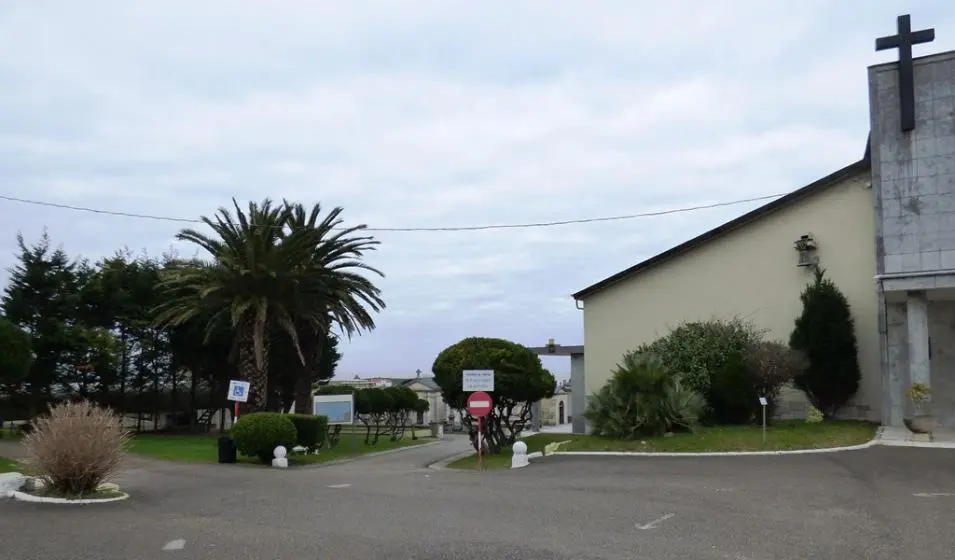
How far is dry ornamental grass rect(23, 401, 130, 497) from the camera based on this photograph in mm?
13688

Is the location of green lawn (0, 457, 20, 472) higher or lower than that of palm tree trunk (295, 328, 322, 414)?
lower

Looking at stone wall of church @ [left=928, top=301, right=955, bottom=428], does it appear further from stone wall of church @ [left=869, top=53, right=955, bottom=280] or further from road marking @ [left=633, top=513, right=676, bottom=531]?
road marking @ [left=633, top=513, right=676, bottom=531]

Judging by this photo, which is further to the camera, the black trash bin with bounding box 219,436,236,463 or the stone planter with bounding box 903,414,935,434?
the black trash bin with bounding box 219,436,236,463

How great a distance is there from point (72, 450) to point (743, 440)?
574 inches

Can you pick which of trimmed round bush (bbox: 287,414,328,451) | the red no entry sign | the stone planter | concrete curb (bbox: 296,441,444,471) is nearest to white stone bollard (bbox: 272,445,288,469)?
concrete curb (bbox: 296,441,444,471)

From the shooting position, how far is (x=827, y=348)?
23.3 metres

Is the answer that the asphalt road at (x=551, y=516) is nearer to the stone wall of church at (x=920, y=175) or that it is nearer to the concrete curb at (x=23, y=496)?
the concrete curb at (x=23, y=496)

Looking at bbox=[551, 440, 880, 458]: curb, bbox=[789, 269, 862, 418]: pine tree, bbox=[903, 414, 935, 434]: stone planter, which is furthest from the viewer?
bbox=[789, 269, 862, 418]: pine tree

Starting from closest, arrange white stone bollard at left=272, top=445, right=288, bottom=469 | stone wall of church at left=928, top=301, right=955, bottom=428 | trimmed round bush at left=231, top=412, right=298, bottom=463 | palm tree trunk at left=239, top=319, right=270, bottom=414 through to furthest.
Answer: stone wall of church at left=928, top=301, right=955, bottom=428, white stone bollard at left=272, top=445, right=288, bottom=469, trimmed round bush at left=231, top=412, right=298, bottom=463, palm tree trunk at left=239, top=319, right=270, bottom=414

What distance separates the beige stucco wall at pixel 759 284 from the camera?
24297 millimetres

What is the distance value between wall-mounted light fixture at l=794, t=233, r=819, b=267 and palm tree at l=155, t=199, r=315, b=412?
58.6ft

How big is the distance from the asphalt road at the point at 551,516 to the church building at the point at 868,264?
15.8 feet

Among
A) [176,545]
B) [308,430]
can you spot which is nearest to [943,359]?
[308,430]

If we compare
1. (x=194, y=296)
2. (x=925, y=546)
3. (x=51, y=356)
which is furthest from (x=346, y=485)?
(x=51, y=356)
